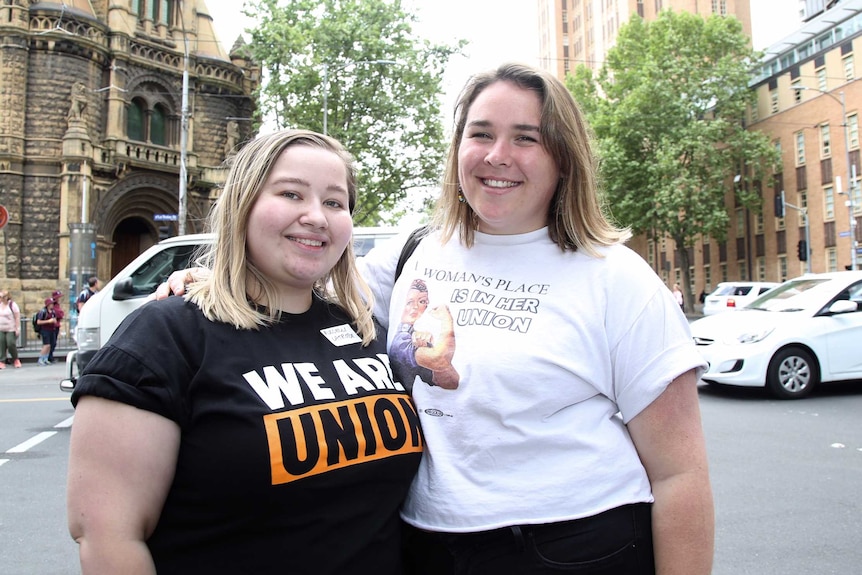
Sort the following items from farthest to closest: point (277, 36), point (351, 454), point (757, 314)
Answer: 1. point (277, 36)
2. point (757, 314)
3. point (351, 454)

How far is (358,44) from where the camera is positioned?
27562 millimetres

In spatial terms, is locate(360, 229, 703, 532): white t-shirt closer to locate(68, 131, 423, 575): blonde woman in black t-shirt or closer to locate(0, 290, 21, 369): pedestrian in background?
locate(68, 131, 423, 575): blonde woman in black t-shirt

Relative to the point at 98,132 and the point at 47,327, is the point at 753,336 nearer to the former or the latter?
the point at 47,327

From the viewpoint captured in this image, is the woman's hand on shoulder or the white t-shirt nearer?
the white t-shirt

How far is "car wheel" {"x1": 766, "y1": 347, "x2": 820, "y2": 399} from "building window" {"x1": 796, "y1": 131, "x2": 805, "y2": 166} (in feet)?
105

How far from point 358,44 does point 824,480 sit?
25782 mm

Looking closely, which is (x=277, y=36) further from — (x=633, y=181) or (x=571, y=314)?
(x=571, y=314)

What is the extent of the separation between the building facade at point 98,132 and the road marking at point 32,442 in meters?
15.1

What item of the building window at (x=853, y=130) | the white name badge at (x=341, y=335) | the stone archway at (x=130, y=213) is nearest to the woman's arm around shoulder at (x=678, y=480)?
the white name badge at (x=341, y=335)

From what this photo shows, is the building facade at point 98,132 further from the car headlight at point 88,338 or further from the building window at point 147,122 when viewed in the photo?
the car headlight at point 88,338

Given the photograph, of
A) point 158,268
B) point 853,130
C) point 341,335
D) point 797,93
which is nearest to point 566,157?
point 341,335

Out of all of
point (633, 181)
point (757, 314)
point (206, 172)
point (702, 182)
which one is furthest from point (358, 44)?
point (757, 314)

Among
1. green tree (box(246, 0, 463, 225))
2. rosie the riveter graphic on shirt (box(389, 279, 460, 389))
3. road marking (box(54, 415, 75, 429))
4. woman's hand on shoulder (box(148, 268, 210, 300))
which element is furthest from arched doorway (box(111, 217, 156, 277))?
rosie the riveter graphic on shirt (box(389, 279, 460, 389))

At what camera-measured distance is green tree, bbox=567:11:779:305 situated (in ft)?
112
